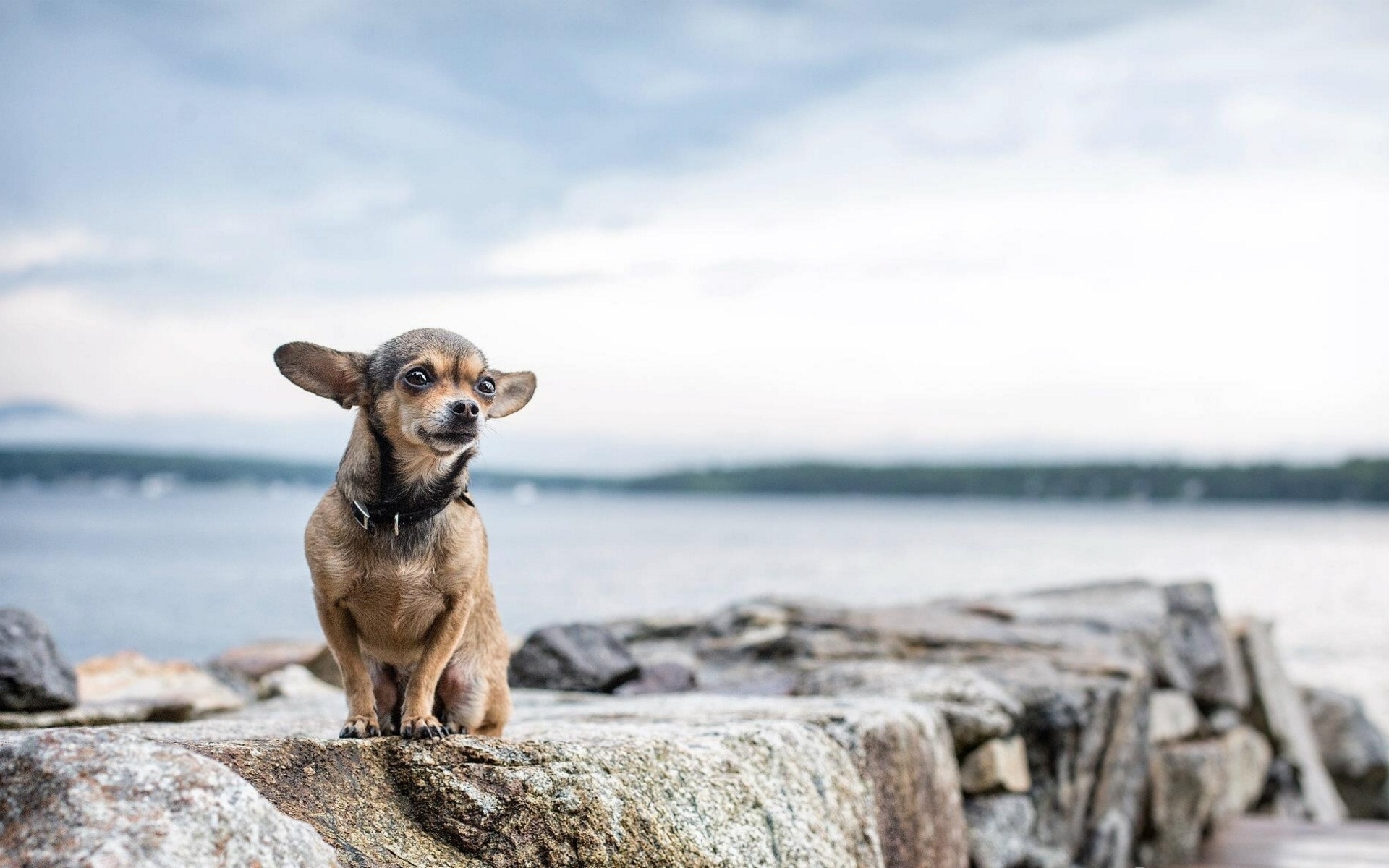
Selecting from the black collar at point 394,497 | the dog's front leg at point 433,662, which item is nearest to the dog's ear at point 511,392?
the black collar at point 394,497

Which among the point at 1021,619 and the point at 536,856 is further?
the point at 1021,619

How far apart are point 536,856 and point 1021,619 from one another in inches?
305

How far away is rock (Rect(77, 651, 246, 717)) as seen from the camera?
7223 millimetres

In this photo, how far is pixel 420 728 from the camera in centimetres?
391

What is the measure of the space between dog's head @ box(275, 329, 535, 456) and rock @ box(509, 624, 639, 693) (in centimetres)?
392

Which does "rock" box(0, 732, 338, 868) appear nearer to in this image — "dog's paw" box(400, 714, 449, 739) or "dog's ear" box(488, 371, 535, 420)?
"dog's paw" box(400, 714, 449, 739)

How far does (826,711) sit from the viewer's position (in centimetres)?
559

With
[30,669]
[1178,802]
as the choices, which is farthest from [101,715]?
[1178,802]

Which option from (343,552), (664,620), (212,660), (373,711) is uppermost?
(343,552)

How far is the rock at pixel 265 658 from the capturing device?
1084 cm

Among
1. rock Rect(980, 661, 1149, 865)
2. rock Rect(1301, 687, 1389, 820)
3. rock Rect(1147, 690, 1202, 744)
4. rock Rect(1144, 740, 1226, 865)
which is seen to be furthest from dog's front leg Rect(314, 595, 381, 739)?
rock Rect(1301, 687, 1389, 820)

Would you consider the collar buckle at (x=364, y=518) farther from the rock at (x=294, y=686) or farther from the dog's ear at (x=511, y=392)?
the rock at (x=294, y=686)

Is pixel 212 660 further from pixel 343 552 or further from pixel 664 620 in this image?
pixel 343 552

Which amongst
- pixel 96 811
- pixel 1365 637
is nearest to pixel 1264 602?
pixel 1365 637
